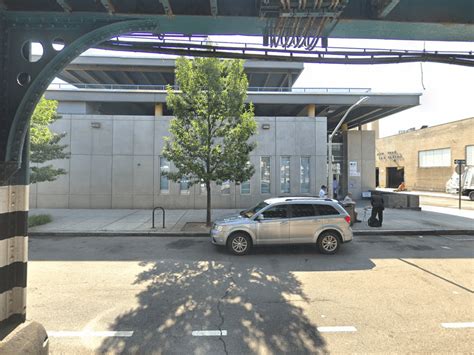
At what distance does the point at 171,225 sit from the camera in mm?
12000

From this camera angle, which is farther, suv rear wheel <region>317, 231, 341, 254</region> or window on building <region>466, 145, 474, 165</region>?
window on building <region>466, 145, 474, 165</region>

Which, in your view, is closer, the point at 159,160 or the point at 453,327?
the point at 453,327

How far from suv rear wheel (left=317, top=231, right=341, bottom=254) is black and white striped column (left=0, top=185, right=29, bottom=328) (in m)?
7.05

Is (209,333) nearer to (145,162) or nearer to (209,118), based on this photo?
(209,118)

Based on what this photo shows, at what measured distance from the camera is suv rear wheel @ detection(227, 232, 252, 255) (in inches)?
314

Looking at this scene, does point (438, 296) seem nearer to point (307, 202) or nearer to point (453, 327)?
point (453, 327)

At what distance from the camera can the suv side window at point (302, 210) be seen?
8.22 m

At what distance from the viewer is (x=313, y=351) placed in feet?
11.8

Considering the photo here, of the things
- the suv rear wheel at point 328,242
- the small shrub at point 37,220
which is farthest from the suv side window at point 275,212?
the small shrub at point 37,220

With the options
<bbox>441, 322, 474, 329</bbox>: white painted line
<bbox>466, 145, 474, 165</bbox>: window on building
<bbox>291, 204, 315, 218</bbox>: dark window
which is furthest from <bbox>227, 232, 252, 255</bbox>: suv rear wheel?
<bbox>466, 145, 474, 165</bbox>: window on building

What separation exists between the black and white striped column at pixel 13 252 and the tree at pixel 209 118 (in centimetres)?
835

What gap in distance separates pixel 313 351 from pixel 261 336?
712mm

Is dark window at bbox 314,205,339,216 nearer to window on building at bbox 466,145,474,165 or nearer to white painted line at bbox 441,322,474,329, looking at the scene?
white painted line at bbox 441,322,474,329

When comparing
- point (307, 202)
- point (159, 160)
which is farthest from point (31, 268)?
point (159, 160)
